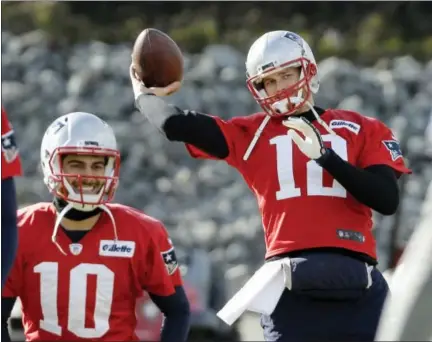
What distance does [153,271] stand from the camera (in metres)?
5.39

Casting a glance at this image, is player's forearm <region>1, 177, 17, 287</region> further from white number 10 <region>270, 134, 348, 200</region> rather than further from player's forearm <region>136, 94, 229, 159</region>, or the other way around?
white number 10 <region>270, 134, 348, 200</region>

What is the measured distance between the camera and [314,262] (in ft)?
16.0

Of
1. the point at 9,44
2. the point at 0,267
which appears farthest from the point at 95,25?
the point at 0,267

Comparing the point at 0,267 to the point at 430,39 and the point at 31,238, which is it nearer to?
the point at 31,238

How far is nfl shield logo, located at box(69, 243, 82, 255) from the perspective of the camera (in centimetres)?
542

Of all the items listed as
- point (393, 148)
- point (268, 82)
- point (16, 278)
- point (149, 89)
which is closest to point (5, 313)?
point (16, 278)

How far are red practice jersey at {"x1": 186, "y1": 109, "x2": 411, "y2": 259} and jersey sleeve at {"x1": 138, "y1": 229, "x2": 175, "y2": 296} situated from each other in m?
0.45

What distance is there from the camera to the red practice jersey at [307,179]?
16.2ft

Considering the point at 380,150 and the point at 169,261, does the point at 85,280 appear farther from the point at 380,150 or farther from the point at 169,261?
the point at 380,150

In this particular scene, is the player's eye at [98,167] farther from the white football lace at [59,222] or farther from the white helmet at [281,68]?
the white helmet at [281,68]

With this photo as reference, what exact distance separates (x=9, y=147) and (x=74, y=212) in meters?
1.16

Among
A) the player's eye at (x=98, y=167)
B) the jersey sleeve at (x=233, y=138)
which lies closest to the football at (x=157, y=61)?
the jersey sleeve at (x=233, y=138)

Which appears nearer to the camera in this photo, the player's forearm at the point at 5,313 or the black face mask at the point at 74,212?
the player's forearm at the point at 5,313

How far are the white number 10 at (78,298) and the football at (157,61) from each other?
70 centimetres
